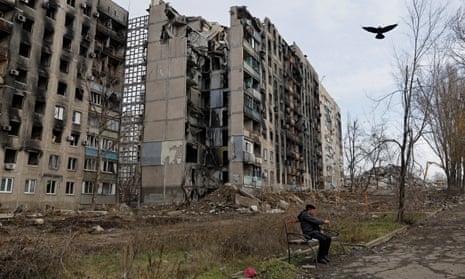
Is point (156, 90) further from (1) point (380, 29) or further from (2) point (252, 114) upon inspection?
(1) point (380, 29)

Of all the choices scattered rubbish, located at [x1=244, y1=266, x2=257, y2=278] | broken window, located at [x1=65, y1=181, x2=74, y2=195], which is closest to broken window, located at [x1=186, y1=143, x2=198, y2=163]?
broken window, located at [x1=65, y1=181, x2=74, y2=195]

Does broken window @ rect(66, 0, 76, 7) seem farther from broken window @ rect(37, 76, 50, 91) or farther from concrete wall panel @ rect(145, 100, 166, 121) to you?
concrete wall panel @ rect(145, 100, 166, 121)

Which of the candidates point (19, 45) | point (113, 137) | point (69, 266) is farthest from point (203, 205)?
point (69, 266)

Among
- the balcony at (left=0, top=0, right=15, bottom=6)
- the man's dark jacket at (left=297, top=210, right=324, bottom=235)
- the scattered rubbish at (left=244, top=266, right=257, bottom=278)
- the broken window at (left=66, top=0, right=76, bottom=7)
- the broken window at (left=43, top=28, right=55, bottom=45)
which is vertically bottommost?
the scattered rubbish at (left=244, top=266, right=257, bottom=278)

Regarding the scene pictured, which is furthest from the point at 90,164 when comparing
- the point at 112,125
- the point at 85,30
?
the point at 85,30

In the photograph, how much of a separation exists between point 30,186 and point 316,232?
1217 inches

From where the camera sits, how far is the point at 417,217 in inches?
656

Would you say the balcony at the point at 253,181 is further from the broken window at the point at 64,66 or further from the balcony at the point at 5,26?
the balcony at the point at 5,26

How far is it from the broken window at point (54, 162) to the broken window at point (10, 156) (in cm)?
332

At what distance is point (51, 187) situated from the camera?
3384 centimetres

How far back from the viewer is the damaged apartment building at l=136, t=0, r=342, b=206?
1585 inches

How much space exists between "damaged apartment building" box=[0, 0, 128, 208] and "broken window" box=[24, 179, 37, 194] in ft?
0.29

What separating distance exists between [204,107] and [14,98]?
21.1 metres

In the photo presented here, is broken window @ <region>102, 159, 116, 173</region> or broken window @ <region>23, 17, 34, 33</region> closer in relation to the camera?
broken window @ <region>23, 17, 34, 33</region>
